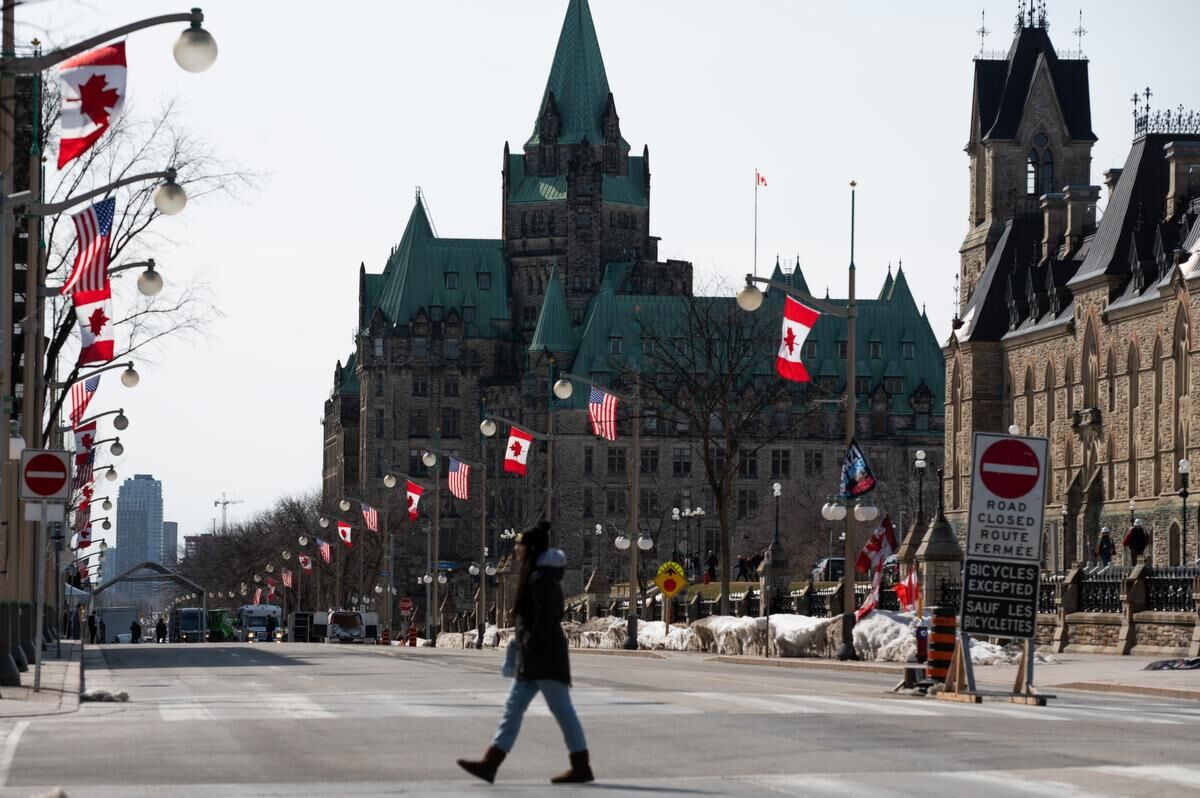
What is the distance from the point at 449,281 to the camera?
176 meters

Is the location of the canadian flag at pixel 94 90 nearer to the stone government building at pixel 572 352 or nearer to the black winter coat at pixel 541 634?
the black winter coat at pixel 541 634

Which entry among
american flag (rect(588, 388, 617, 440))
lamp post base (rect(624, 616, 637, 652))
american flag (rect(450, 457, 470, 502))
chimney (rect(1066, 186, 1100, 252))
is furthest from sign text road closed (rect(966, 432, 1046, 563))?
chimney (rect(1066, 186, 1100, 252))

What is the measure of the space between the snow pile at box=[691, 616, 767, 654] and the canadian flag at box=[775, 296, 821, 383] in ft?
19.1

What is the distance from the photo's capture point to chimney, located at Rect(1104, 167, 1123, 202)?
94.0 meters

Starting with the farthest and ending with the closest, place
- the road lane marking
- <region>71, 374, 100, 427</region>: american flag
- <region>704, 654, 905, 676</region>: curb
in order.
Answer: <region>71, 374, 100, 427</region>: american flag, <region>704, 654, 905, 676</region>: curb, the road lane marking

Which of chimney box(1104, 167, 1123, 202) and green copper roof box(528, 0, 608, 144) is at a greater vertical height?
green copper roof box(528, 0, 608, 144)

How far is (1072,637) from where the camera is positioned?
157 feet

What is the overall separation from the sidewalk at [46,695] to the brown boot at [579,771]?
957 cm

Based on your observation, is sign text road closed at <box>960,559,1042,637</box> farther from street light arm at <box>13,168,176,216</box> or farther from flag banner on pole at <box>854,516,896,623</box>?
flag banner on pole at <box>854,516,896,623</box>

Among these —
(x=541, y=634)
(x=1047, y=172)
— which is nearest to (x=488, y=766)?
(x=541, y=634)

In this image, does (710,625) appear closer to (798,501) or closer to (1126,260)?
(1126,260)

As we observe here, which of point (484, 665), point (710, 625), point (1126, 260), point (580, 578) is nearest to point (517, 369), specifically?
point (580, 578)

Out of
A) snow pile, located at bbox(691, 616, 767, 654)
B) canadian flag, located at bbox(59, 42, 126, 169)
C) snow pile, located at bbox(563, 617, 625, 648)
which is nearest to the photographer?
canadian flag, located at bbox(59, 42, 126, 169)

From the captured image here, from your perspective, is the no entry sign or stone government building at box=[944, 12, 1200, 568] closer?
the no entry sign
